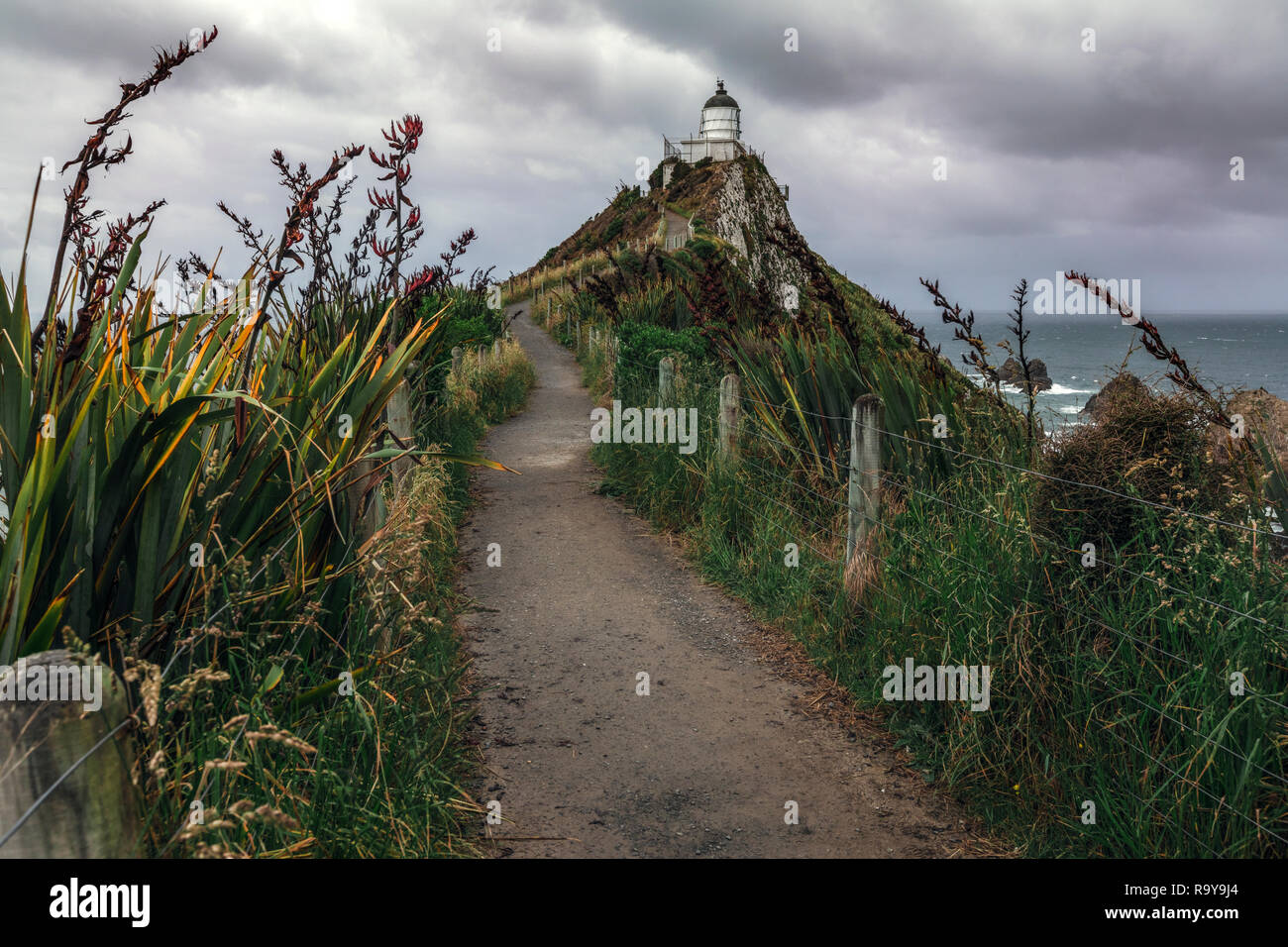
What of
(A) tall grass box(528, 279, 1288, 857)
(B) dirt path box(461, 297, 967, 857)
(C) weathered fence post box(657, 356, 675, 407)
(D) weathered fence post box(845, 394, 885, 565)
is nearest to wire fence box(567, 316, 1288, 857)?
(A) tall grass box(528, 279, 1288, 857)

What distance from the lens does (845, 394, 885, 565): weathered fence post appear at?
5.05 m

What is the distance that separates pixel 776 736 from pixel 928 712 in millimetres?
675

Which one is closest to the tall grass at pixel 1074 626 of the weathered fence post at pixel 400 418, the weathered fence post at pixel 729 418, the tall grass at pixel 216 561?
the weathered fence post at pixel 729 418

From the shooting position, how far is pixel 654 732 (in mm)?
4168

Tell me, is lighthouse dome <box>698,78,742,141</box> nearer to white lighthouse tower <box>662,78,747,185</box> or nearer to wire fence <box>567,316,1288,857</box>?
white lighthouse tower <box>662,78,747,185</box>

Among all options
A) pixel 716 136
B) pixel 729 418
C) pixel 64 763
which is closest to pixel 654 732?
pixel 64 763

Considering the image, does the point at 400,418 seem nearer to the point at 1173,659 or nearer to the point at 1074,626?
the point at 1074,626

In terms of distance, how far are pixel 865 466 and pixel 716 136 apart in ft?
228

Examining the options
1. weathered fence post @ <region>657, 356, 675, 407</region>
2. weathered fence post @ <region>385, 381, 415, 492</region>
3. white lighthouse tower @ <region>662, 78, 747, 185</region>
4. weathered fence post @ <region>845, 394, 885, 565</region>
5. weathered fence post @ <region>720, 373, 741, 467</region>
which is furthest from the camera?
white lighthouse tower @ <region>662, 78, 747, 185</region>

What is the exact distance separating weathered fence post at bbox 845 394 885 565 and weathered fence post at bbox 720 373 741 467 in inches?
75.4

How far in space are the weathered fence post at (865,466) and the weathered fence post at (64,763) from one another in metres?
3.91

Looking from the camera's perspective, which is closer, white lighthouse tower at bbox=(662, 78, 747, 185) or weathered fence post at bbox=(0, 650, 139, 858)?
weathered fence post at bbox=(0, 650, 139, 858)

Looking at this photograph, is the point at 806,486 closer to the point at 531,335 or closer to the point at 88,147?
the point at 88,147
